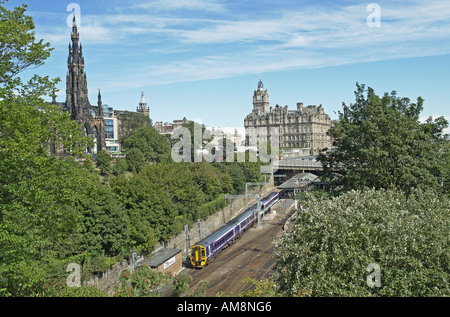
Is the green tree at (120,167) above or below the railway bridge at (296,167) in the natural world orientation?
above

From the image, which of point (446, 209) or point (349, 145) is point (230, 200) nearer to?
point (349, 145)

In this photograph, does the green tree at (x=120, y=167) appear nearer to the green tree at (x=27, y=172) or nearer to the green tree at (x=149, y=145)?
the green tree at (x=149, y=145)

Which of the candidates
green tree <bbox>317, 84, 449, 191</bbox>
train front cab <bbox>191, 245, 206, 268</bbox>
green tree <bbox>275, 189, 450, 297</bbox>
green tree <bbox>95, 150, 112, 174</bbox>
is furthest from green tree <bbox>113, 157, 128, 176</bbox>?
green tree <bbox>275, 189, 450, 297</bbox>

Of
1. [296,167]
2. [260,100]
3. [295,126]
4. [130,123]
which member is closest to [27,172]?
[296,167]

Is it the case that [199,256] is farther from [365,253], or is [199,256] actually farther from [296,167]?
[296,167]

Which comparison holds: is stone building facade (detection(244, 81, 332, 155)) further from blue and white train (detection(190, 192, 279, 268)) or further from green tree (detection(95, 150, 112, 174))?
blue and white train (detection(190, 192, 279, 268))

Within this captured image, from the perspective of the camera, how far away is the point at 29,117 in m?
16.2

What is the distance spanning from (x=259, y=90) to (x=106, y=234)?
14197cm

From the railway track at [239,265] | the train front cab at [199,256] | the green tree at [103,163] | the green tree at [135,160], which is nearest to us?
the railway track at [239,265]

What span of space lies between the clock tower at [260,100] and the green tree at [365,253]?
482 ft

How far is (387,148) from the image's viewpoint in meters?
26.5

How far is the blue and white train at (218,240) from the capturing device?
3453 cm

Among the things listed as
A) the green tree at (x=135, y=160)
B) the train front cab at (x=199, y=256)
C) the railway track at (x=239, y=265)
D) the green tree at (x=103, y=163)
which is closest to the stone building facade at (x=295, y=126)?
the green tree at (x=135, y=160)
